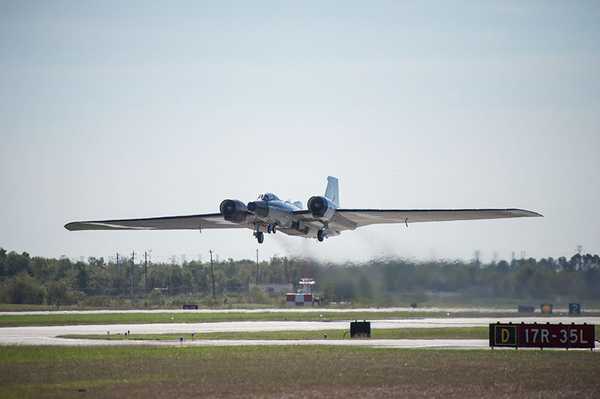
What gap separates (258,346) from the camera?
123 ft

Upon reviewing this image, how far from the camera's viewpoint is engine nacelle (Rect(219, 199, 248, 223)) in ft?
141

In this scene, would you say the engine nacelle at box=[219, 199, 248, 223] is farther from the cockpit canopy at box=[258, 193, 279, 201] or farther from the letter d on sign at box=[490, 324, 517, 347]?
the letter d on sign at box=[490, 324, 517, 347]

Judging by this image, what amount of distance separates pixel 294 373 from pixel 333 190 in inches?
1078

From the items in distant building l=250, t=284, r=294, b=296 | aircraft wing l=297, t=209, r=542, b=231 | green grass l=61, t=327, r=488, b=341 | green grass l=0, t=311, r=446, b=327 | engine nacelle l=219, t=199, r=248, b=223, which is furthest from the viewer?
distant building l=250, t=284, r=294, b=296

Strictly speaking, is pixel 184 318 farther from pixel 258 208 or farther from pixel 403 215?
pixel 258 208

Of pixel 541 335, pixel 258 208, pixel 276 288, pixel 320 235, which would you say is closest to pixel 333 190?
pixel 320 235

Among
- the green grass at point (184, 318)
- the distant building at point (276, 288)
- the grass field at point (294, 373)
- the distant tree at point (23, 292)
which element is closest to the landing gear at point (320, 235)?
the grass field at point (294, 373)

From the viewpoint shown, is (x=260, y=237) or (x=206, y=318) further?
(x=206, y=318)

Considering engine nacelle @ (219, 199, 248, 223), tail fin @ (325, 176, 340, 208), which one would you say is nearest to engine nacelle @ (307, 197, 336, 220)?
engine nacelle @ (219, 199, 248, 223)

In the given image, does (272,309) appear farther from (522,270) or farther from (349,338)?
(349,338)

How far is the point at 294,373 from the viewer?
2753 cm

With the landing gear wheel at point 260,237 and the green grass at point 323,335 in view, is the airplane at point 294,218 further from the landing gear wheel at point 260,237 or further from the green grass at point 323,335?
the green grass at point 323,335

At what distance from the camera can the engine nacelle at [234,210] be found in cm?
4306

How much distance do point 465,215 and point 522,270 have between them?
5876 mm
